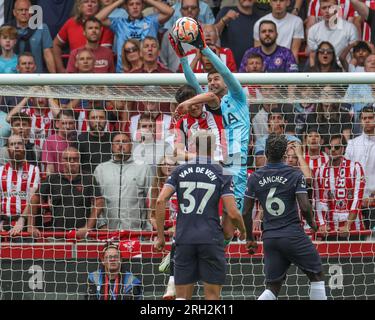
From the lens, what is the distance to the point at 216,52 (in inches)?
552

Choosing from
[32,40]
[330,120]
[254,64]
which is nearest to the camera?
[330,120]

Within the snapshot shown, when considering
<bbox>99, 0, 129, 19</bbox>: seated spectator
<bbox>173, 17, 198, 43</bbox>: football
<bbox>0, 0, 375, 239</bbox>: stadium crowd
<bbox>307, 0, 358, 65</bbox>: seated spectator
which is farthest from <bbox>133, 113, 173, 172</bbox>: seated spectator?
<bbox>307, 0, 358, 65</bbox>: seated spectator

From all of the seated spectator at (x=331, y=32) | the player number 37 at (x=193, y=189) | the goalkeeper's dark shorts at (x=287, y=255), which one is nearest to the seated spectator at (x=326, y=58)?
the seated spectator at (x=331, y=32)

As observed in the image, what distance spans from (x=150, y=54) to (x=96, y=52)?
87 centimetres

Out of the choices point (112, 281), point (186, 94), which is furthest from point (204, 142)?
point (112, 281)

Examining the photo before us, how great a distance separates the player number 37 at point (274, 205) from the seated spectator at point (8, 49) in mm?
5275

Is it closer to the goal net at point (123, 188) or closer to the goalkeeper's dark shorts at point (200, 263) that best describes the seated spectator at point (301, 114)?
the goal net at point (123, 188)

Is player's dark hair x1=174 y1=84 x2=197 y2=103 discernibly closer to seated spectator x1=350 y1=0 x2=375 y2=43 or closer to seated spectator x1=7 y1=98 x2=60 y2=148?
seated spectator x1=7 y1=98 x2=60 y2=148

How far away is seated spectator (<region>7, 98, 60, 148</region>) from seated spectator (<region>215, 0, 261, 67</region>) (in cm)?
274

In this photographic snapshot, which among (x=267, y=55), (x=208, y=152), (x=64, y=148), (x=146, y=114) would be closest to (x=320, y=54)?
(x=267, y=55)

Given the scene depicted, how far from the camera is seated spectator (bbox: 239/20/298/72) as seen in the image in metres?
14.2

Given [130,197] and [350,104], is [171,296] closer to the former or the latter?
[130,197]

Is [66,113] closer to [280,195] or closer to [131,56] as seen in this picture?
[131,56]
